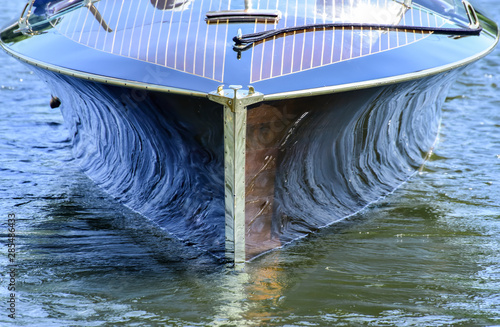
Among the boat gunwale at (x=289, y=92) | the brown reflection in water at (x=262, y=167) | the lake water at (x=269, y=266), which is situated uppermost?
the boat gunwale at (x=289, y=92)

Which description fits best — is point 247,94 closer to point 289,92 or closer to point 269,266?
point 289,92

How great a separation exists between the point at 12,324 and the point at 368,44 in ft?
8.42

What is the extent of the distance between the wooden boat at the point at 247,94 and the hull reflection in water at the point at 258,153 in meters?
0.01

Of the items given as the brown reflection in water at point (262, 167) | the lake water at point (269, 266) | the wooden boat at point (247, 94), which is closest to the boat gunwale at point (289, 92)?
the wooden boat at point (247, 94)

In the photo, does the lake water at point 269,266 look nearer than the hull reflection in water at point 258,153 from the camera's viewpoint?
Yes

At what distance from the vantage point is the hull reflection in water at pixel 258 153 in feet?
12.5

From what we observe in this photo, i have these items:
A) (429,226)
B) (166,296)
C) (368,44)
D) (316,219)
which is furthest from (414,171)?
(166,296)

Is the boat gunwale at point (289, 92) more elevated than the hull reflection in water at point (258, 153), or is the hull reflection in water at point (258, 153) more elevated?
the boat gunwale at point (289, 92)

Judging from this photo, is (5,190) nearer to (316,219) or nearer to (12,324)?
(12,324)

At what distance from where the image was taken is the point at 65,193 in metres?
5.25

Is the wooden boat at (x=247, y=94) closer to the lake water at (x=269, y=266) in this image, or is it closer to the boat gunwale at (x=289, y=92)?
the boat gunwale at (x=289, y=92)

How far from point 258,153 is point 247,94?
44cm

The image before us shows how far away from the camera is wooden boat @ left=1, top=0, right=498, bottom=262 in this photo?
12.2 feet

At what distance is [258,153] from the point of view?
3816 mm
